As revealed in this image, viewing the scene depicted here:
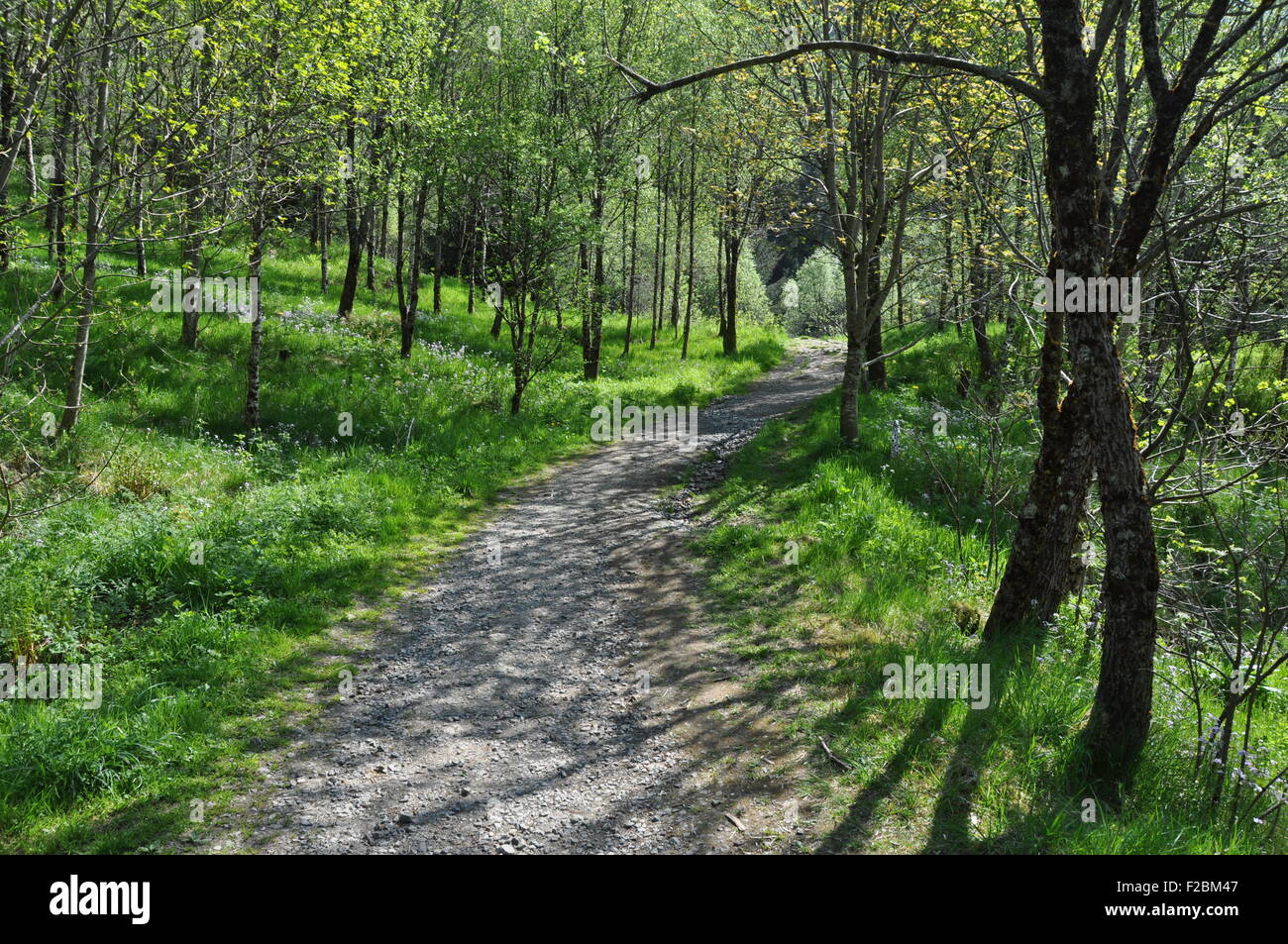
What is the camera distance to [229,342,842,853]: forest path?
16.5ft

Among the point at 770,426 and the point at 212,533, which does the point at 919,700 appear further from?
the point at 770,426

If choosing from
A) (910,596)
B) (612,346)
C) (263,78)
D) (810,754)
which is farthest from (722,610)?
(612,346)

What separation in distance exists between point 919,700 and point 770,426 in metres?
11.8

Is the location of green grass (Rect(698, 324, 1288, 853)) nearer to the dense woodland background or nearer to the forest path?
the dense woodland background

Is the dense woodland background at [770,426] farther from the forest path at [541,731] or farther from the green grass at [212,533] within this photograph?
the forest path at [541,731]

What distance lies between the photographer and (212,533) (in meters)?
9.02

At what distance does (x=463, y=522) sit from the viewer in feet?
38.5

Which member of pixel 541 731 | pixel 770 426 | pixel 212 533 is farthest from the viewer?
pixel 770 426

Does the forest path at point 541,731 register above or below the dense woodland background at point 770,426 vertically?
below

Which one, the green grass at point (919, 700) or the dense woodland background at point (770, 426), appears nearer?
the green grass at point (919, 700)

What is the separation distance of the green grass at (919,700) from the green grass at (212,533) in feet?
14.9

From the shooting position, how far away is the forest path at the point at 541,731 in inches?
197

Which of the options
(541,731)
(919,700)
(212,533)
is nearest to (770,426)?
(919,700)

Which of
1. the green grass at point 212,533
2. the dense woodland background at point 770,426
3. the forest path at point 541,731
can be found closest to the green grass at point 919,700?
the dense woodland background at point 770,426
